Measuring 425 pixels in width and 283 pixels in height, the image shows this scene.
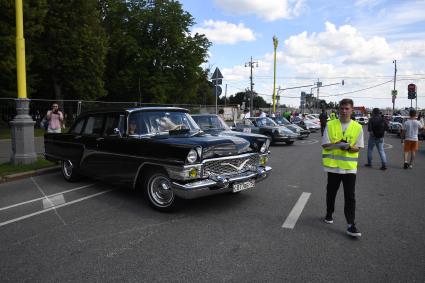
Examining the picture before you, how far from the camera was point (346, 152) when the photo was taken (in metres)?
4.96

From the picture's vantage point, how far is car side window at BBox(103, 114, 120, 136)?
6.81 metres

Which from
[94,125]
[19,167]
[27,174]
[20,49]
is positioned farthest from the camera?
[20,49]

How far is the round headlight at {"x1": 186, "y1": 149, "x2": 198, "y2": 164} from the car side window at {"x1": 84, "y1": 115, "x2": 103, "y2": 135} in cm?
256

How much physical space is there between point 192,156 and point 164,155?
1.57 ft

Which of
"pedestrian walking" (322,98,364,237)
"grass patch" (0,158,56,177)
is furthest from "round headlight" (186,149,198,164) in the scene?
"grass patch" (0,158,56,177)

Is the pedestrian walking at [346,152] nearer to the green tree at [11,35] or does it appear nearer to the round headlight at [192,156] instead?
the round headlight at [192,156]

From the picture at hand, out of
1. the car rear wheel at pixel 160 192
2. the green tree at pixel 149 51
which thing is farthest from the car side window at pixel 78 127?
the green tree at pixel 149 51

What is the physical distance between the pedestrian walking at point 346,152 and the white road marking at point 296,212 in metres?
0.76

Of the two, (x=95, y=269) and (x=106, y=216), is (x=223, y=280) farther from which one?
(x=106, y=216)

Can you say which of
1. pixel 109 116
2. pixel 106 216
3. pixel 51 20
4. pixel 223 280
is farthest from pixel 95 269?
pixel 51 20

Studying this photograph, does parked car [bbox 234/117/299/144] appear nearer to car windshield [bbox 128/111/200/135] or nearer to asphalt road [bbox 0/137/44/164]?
asphalt road [bbox 0/137/44/164]

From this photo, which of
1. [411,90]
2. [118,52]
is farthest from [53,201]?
[411,90]

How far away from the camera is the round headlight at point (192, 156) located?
5.45 m

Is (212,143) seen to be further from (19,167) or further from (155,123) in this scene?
(19,167)
